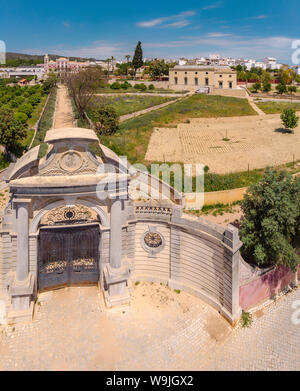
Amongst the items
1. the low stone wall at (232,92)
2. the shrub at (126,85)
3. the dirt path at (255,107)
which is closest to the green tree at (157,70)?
the shrub at (126,85)

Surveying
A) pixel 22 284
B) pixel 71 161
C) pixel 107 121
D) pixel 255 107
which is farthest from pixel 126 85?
pixel 22 284

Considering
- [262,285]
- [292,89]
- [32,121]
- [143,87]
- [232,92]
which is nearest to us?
[262,285]

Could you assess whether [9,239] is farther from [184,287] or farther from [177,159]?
[177,159]

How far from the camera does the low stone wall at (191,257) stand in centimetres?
1205

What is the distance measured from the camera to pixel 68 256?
13961 mm

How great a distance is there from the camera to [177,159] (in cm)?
2942

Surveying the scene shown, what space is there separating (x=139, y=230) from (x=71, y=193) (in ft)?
12.3

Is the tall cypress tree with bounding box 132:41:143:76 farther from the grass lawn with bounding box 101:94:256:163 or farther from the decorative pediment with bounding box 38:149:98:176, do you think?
the decorative pediment with bounding box 38:149:98:176

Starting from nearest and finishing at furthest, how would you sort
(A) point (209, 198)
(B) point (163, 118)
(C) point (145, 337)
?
1. (C) point (145, 337)
2. (A) point (209, 198)
3. (B) point (163, 118)

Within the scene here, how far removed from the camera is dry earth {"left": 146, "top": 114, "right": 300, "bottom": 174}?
29.5 m

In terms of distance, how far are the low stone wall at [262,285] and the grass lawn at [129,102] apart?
36.5 meters

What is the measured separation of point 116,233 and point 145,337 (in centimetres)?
427

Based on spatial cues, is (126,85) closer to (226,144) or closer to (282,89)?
(282,89)

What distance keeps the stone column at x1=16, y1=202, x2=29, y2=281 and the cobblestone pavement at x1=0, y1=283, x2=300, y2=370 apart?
1.92m
